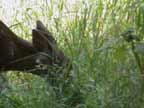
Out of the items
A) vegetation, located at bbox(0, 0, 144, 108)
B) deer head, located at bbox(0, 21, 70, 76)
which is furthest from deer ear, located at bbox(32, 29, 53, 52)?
vegetation, located at bbox(0, 0, 144, 108)

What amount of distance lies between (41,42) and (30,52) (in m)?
0.13

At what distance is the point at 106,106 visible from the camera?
2.30 meters

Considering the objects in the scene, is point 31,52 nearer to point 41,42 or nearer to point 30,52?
point 30,52

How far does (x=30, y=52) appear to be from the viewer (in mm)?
3418

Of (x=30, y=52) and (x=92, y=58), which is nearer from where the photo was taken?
(x=92, y=58)

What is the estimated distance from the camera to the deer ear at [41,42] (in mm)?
3330

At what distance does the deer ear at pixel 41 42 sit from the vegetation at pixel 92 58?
0.12 m

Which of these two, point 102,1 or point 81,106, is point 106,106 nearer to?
point 81,106

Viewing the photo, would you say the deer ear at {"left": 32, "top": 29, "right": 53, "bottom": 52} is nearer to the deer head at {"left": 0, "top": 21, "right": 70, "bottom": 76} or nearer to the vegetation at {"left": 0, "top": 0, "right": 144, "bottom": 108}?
the deer head at {"left": 0, "top": 21, "right": 70, "bottom": 76}

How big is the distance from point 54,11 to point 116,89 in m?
1.67

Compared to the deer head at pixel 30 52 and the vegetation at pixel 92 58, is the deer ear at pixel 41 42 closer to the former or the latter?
the deer head at pixel 30 52

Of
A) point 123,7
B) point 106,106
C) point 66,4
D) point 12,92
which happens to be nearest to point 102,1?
point 123,7

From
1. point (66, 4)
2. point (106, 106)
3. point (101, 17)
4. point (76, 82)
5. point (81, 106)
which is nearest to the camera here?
point (106, 106)

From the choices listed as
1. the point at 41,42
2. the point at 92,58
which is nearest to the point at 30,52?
the point at 41,42
